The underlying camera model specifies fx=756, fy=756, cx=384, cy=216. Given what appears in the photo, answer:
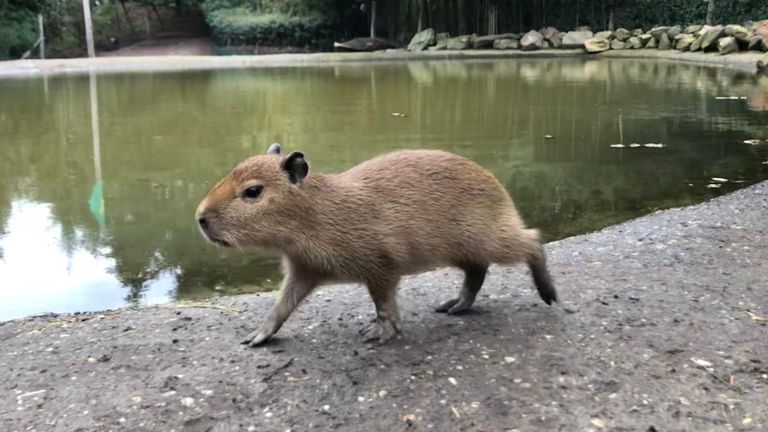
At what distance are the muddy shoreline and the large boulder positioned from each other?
30.4 inches

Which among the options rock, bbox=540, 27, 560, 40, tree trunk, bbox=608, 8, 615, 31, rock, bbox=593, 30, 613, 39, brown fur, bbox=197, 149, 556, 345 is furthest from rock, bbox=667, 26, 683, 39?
brown fur, bbox=197, 149, 556, 345

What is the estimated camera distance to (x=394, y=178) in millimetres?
3018

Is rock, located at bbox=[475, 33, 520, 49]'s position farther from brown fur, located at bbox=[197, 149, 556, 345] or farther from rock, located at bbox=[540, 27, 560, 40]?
brown fur, located at bbox=[197, 149, 556, 345]

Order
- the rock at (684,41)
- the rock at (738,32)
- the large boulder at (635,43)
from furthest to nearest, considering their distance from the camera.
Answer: the large boulder at (635,43)
the rock at (684,41)
the rock at (738,32)

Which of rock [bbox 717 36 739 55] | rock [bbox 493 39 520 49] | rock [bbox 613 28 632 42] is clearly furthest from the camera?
rock [bbox 493 39 520 49]

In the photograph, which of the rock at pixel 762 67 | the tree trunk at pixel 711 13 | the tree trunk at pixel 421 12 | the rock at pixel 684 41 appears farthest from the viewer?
the tree trunk at pixel 421 12

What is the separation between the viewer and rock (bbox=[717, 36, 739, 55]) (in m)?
20.9

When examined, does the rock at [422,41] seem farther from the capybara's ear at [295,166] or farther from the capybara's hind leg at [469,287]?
the capybara's ear at [295,166]

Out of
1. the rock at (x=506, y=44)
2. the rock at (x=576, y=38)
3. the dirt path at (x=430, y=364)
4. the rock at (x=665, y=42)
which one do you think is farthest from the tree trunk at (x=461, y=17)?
the dirt path at (x=430, y=364)

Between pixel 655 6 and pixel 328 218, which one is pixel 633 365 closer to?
pixel 328 218

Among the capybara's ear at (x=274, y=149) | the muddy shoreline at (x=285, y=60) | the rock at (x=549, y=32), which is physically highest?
the rock at (x=549, y=32)

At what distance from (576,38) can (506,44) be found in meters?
2.58

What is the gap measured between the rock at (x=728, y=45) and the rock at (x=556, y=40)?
751cm

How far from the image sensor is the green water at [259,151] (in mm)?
4934
